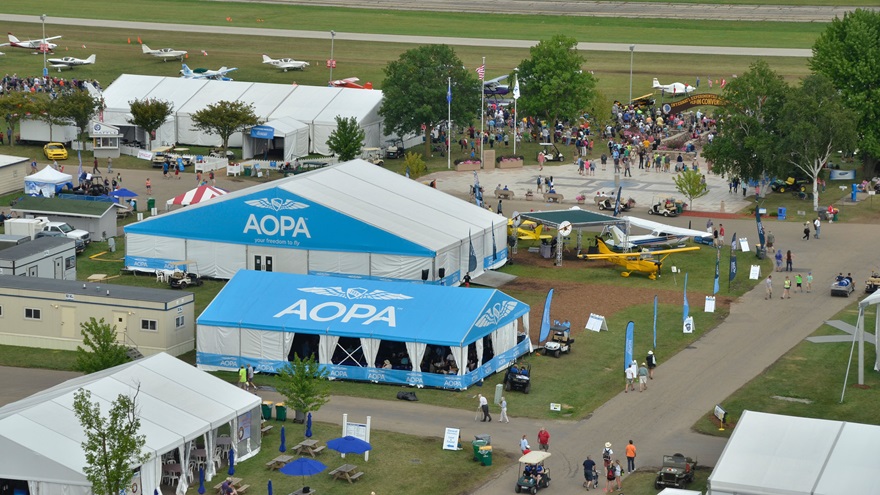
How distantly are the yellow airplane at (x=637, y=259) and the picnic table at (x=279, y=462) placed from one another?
91.5 feet

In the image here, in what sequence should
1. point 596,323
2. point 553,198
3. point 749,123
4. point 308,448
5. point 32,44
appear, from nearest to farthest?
point 308,448 → point 596,323 → point 749,123 → point 553,198 → point 32,44

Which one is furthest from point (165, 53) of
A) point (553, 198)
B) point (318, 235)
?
point (318, 235)

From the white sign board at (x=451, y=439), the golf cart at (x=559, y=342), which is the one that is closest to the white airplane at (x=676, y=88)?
the golf cart at (x=559, y=342)

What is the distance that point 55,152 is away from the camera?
94062 millimetres

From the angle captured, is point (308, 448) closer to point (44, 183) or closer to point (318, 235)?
point (318, 235)

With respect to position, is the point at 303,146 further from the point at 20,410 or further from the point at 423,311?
the point at 20,410

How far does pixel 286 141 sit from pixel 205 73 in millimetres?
26702

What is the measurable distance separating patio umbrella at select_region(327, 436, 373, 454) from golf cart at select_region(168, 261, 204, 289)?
76.3 ft

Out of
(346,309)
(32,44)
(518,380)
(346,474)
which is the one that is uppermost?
(32,44)

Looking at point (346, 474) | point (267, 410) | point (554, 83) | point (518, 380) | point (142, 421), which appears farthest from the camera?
point (554, 83)

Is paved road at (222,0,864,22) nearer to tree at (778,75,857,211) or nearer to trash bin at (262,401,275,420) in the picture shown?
tree at (778,75,857,211)

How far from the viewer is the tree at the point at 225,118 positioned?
305 feet

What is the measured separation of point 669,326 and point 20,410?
28.2 m

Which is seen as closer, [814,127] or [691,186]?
[814,127]
